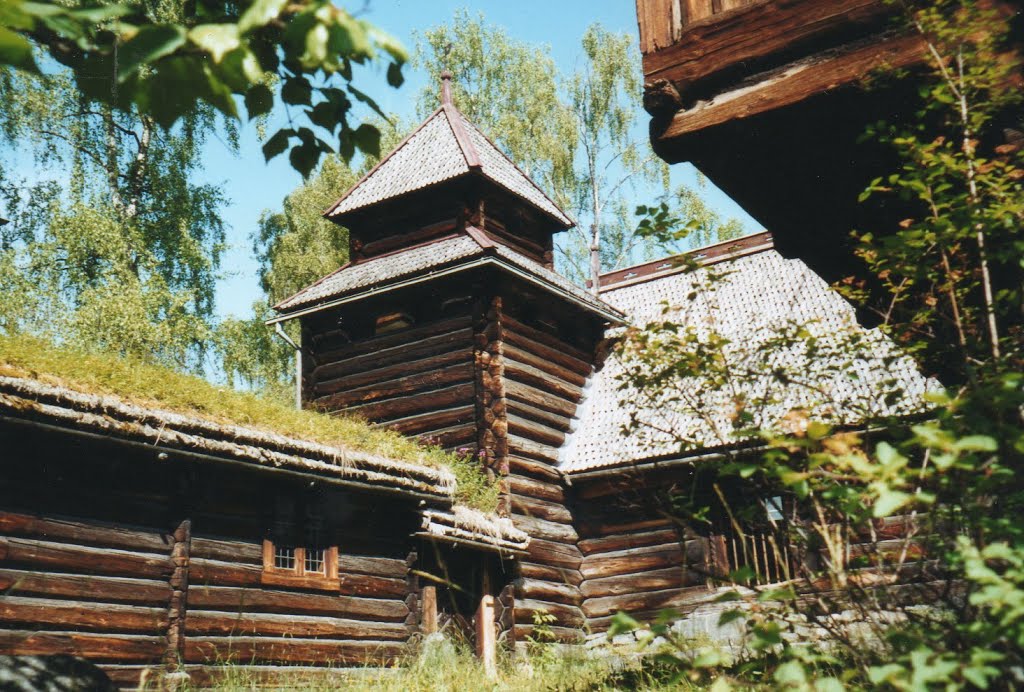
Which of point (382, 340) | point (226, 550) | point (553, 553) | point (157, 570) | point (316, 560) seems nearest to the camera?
point (157, 570)

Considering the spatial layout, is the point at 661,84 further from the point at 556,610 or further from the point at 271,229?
the point at 271,229

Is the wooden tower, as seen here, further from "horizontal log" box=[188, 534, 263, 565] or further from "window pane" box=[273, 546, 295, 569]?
"horizontal log" box=[188, 534, 263, 565]

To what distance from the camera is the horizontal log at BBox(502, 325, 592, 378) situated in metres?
13.1

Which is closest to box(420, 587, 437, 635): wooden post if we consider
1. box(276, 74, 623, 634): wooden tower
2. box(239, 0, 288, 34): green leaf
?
box(276, 74, 623, 634): wooden tower

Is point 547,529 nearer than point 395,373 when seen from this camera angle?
Yes

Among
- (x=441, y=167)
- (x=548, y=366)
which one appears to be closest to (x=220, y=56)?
(x=548, y=366)

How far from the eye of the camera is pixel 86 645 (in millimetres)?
7203

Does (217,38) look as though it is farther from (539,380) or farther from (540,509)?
→ (539,380)

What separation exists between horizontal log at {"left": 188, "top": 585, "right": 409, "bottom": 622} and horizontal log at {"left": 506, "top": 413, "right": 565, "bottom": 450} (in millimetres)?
3212

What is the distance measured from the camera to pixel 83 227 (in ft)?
62.0

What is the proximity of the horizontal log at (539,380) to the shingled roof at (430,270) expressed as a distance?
1230mm

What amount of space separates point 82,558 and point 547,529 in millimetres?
6633

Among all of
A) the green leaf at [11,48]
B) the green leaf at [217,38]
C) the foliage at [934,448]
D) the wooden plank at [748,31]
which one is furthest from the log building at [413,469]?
the green leaf at [11,48]

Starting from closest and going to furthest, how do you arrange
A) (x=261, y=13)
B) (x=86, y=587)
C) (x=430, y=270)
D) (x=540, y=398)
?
(x=261, y=13)
(x=86, y=587)
(x=430, y=270)
(x=540, y=398)
